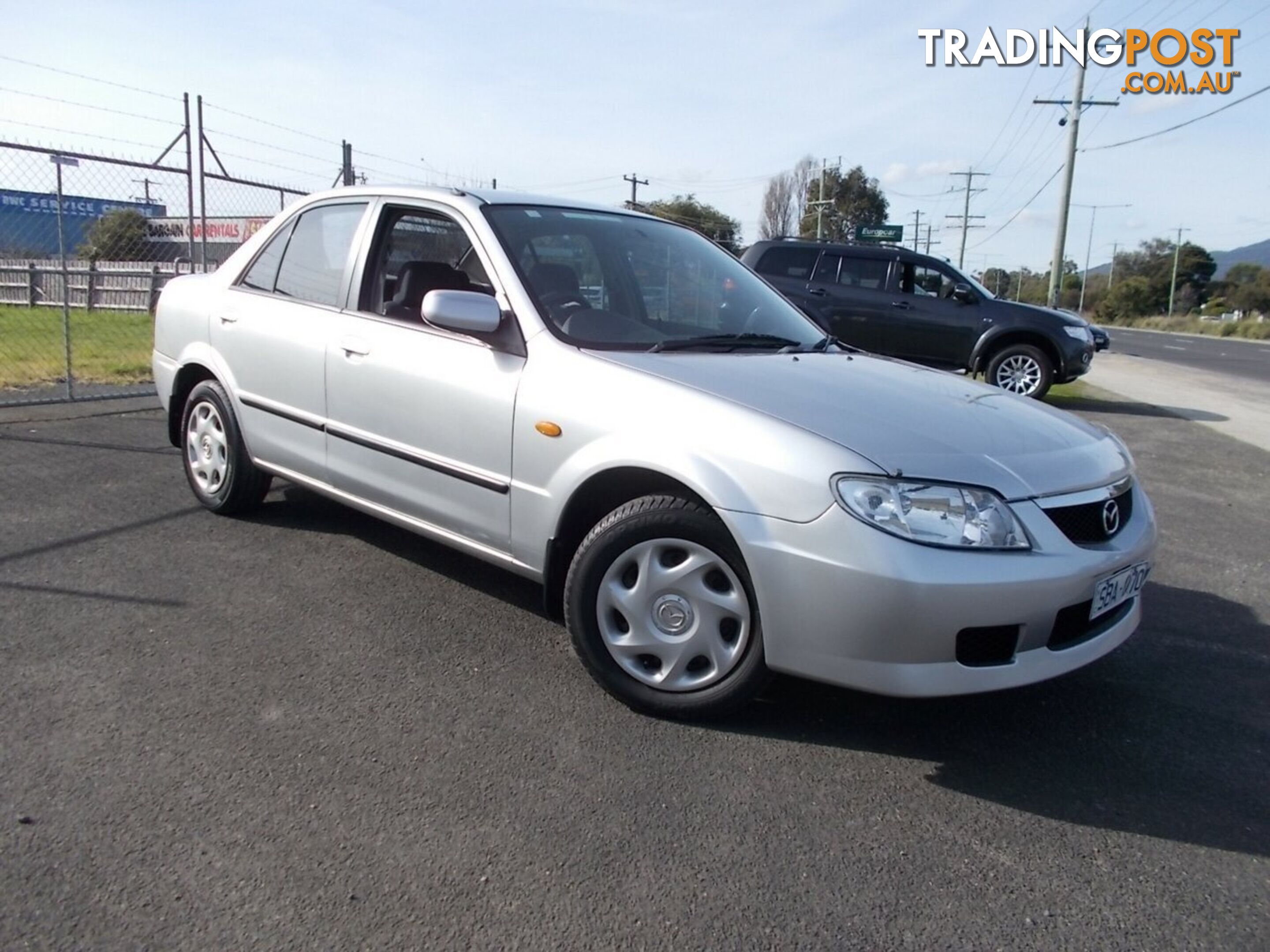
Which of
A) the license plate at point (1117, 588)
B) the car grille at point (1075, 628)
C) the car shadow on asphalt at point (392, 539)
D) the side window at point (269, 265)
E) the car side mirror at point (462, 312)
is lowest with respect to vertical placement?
the car shadow on asphalt at point (392, 539)

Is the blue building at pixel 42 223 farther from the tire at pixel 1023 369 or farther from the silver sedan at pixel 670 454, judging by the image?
the tire at pixel 1023 369

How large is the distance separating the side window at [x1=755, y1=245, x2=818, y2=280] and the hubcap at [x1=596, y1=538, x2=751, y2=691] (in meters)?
9.89

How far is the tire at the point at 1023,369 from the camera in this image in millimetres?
11883

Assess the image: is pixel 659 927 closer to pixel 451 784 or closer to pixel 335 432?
pixel 451 784

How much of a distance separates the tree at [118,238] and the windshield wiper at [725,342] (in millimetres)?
11013

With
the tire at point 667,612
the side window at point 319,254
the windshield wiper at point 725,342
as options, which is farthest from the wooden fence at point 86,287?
the tire at point 667,612

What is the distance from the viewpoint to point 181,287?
523 cm

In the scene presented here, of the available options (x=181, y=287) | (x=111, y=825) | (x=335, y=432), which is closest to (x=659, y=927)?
(x=111, y=825)

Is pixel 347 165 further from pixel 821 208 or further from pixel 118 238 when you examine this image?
pixel 821 208

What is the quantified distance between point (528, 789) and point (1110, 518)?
1982 mm

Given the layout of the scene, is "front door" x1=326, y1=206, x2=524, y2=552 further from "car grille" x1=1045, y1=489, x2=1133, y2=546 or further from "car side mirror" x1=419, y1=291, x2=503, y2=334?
"car grille" x1=1045, y1=489, x2=1133, y2=546

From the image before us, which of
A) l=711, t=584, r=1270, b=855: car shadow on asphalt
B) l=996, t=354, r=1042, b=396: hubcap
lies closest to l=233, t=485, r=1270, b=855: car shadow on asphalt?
l=711, t=584, r=1270, b=855: car shadow on asphalt

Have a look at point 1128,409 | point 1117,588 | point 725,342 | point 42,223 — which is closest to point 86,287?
point 42,223

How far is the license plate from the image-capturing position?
3010 mm
